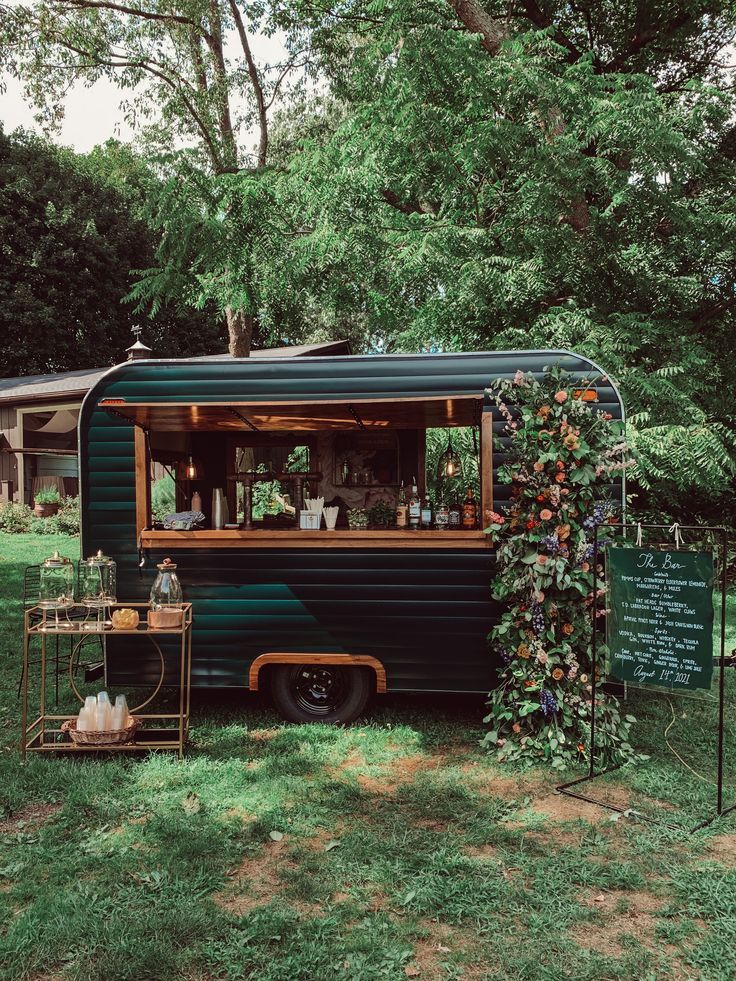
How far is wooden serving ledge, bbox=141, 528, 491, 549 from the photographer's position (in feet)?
17.0

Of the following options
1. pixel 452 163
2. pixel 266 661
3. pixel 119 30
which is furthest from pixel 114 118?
pixel 266 661

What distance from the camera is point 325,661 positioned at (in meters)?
5.26

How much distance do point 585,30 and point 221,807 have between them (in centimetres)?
1410

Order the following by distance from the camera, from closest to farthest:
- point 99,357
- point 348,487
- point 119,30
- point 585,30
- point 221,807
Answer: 1. point 221,807
2. point 348,487
3. point 585,30
4. point 119,30
5. point 99,357

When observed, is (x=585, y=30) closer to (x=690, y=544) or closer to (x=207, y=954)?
(x=690, y=544)

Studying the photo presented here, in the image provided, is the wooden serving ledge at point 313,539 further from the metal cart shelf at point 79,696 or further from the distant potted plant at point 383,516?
the metal cart shelf at point 79,696

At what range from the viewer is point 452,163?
9938mm

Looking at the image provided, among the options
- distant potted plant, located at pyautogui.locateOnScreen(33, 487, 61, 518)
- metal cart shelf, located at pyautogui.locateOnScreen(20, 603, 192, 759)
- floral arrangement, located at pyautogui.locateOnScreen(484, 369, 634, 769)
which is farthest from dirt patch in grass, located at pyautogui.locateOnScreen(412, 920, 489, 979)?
distant potted plant, located at pyautogui.locateOnScreen(33, 487, 61, 518)

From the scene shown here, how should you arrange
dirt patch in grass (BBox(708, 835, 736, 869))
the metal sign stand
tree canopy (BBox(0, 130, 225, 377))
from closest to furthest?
1. dirt patch in grass (BBox(708, 835, 736, 869))
2. the metal sign stand
3. tree canopy (BBox(0, 130, 225, 377))

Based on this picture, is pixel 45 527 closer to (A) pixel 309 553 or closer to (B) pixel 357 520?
(B) pixel 357 520

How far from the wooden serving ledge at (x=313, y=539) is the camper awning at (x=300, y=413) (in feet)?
2.83

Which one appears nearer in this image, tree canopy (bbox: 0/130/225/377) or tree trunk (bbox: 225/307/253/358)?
tree trunk (bbox: 225/307/253/358)

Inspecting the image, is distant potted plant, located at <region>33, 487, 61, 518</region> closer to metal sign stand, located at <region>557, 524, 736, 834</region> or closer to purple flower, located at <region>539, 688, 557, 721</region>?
purple flower, located at <region>539, 688, 557, 721</region>

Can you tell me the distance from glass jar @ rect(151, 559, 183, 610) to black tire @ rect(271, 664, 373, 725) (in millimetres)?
1017
